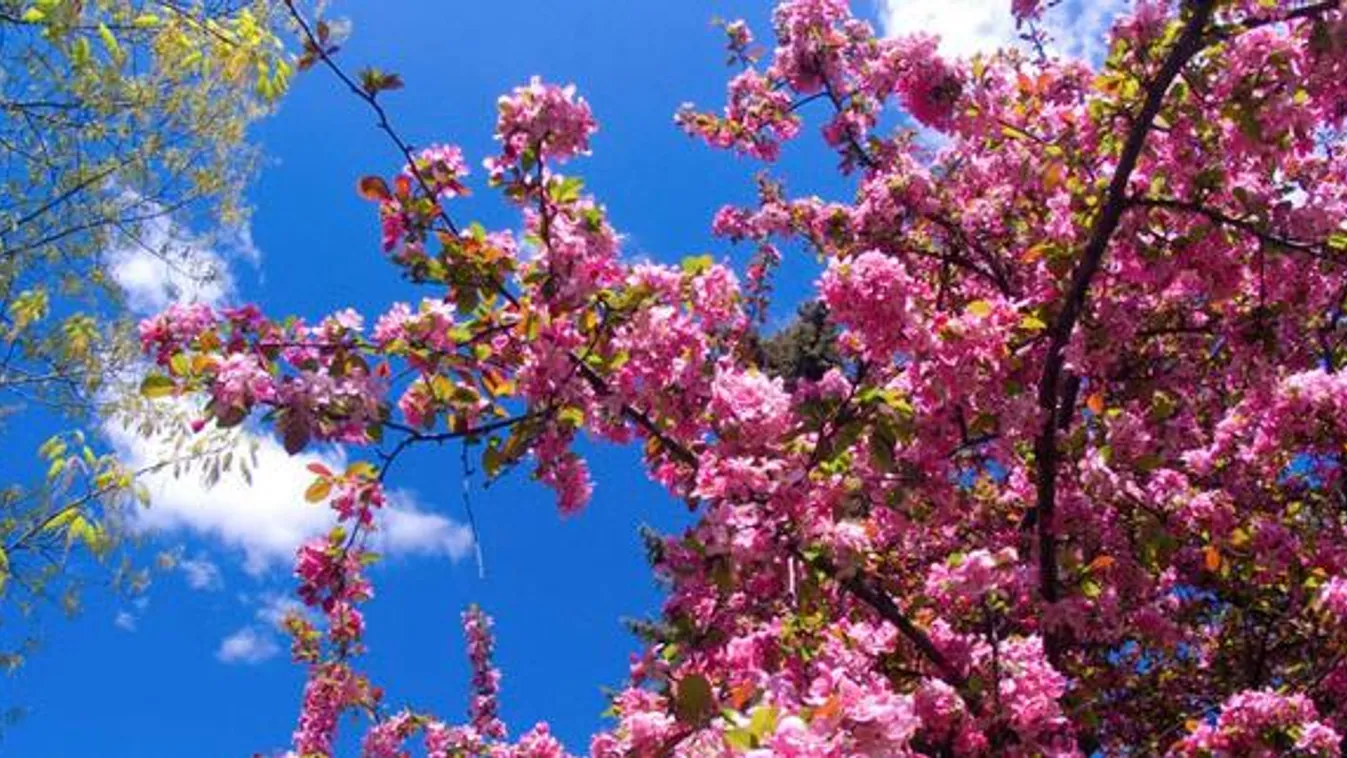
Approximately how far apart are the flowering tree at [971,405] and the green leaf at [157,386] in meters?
0.03

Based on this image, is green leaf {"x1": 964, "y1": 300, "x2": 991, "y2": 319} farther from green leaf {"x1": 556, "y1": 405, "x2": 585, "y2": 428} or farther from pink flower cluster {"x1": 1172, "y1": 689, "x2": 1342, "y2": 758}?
pink flower cluster {"x1": 1172, "y1": 689, "x2": 1342, "y2": 758}

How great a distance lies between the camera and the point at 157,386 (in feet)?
14.4

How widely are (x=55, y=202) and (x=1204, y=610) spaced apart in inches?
293

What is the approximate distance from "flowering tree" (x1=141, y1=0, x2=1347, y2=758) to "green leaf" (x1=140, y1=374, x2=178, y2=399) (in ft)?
0.08

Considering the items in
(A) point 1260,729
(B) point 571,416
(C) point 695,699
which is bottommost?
(C) point 695,699

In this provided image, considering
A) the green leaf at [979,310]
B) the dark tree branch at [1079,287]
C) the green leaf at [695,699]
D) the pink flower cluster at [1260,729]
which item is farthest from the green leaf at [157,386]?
the pink flower cluster at [1260,729]

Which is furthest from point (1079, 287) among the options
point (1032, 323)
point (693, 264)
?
point (693, 264)

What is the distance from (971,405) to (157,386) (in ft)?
10.8

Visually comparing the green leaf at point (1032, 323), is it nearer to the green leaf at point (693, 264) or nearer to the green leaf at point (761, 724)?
the green leaf at point (693, 264)

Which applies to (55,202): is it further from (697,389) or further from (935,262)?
(935,262)

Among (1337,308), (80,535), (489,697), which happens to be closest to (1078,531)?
(1337,308)

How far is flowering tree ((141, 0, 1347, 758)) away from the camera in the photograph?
176 inches

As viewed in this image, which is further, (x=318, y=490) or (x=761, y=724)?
(x=318, y=490)

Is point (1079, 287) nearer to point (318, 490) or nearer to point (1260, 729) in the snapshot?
point (1260, 729)
